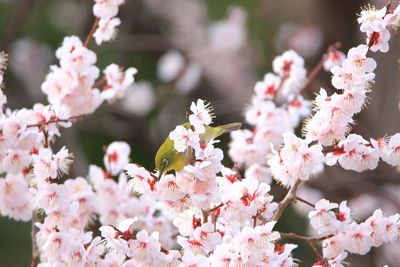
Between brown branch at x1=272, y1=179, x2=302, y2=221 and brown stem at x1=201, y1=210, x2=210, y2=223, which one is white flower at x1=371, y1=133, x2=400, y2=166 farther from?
brown stem at x1=201, y1=210, x2=210, y2=223

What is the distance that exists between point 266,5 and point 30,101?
6.43 ft

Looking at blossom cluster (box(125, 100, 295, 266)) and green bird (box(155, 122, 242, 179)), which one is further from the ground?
green bird (box(155, 122, 242, 179))

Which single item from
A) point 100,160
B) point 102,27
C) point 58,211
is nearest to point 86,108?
point 102,27

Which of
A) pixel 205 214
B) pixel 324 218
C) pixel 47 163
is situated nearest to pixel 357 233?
pixel 324 218

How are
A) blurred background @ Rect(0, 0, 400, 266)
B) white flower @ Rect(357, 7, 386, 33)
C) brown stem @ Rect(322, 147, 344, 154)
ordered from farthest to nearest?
blurred background @ Rect(0, 0, 400, 266), brown stem @ Rect(322, 147, 344, 154), white flower @ Rect(357, 7, 386, 33)

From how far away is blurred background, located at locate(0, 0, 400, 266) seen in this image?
423cm

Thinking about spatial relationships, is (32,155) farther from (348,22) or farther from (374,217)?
(348,22)

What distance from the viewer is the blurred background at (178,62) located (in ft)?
13.9

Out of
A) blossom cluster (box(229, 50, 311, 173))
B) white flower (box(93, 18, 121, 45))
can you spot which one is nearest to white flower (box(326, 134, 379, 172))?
blossom cluster (box(229, 50, 311, 173))

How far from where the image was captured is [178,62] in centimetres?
514

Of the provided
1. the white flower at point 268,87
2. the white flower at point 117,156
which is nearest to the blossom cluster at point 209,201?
the white flower at point 117,156

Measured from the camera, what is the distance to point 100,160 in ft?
17.2

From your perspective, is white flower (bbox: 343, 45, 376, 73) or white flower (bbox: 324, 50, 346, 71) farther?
white flower (bbox: 324, 50, 346, 71)

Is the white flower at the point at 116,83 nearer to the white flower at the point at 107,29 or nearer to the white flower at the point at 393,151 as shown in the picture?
the white flower at the point at 107,29
